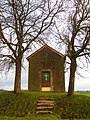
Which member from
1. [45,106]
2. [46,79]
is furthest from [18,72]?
[46,79]

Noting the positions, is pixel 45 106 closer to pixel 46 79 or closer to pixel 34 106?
pixel 34 106

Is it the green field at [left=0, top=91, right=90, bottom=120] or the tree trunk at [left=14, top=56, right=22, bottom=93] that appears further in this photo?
the tree trunk at [left=14, top=56, right=22, bottom=93]

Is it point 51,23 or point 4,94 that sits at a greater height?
point 51,23

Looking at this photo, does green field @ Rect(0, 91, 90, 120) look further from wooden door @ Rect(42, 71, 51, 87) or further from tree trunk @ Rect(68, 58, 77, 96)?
wooden door @ Rect(42, 71, 51, 87)

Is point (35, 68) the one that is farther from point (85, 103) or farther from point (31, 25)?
point (85, 103)

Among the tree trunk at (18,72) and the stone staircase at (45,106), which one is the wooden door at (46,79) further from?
the stone staircase at (45,106)

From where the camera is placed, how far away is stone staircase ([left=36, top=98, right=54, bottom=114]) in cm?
2253

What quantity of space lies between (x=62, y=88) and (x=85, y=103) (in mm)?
10080

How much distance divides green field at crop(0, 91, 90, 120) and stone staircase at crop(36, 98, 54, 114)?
365 mm

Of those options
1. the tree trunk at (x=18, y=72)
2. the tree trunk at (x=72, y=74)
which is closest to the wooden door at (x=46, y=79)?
the tree trunk at (x=72, y=74)

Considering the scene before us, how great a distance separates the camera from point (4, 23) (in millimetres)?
26078

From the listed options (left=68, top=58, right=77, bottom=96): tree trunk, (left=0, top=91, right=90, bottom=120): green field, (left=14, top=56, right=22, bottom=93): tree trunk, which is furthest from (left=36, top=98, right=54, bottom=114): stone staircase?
(left=14, top=56, right=22, bottom=93): tree trunk

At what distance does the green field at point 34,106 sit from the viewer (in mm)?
21770

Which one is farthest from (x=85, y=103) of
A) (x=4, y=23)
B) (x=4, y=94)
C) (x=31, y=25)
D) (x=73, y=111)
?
(x=4, y=23)
